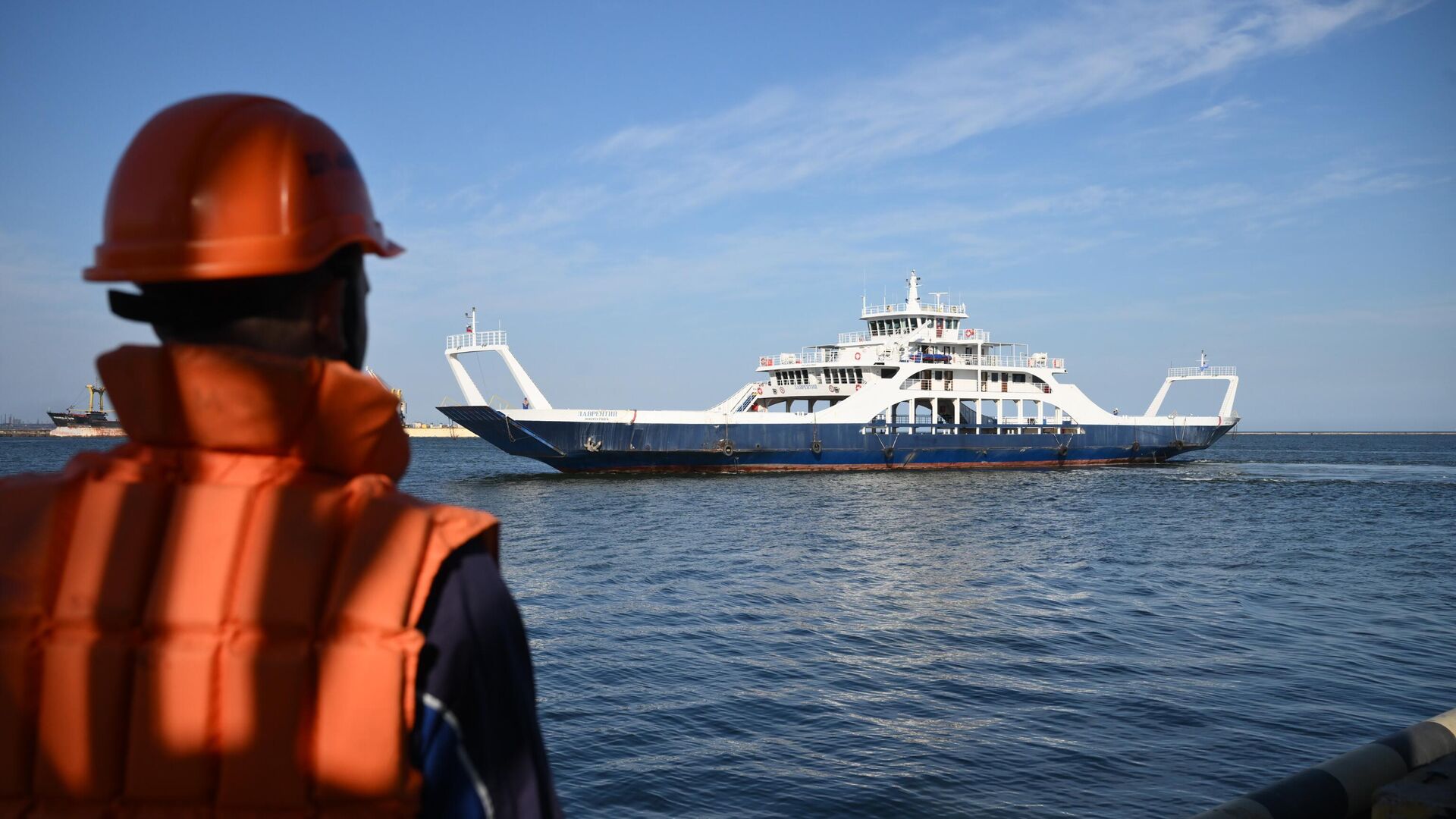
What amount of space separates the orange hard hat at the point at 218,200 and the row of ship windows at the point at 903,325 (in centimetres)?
4174

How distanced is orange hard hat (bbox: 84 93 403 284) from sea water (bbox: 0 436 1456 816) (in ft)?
19.9

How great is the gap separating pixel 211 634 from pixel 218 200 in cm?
47

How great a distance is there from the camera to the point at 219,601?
1074mm

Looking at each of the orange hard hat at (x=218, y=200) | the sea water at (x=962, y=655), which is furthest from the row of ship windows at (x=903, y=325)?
the orange hard hat at (x=218, y=200)

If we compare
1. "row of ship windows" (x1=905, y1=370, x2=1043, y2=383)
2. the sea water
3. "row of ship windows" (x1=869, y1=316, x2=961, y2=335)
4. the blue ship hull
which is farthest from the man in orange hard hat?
"row of ship windows" (x1=869, y1=316, x2=961, y2=335)

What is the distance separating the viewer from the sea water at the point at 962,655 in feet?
23.2

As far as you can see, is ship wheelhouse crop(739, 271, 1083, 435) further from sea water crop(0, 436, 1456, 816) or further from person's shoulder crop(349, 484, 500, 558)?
person's shoulder crop(349, 484, 500, 558)

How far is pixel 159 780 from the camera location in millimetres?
1067

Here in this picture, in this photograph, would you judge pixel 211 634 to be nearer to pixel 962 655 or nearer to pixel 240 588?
pixel 240 588

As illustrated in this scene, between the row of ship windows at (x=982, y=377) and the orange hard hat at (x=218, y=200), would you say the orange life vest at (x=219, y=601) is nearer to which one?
the orange hard hat at (x=218, y=200)

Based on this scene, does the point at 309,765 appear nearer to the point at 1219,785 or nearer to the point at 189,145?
the point at 189,145

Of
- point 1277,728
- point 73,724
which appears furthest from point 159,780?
point 1277,728

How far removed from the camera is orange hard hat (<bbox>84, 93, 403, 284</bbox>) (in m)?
1.09

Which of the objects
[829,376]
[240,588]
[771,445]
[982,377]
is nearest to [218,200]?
[240,588]
